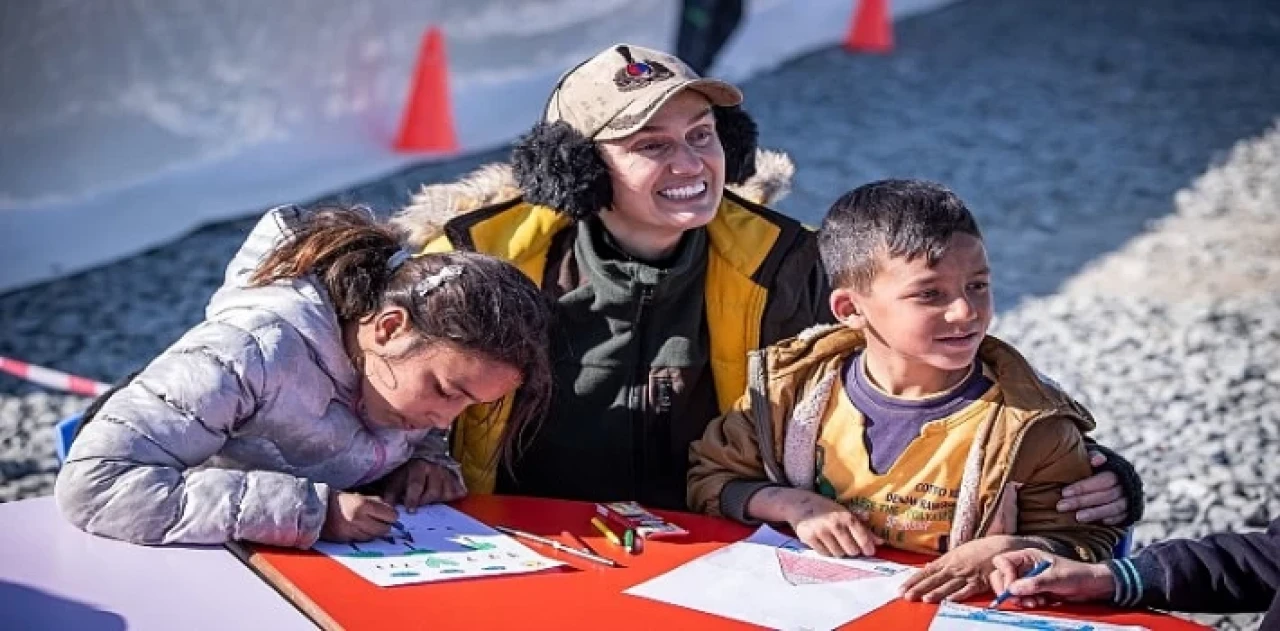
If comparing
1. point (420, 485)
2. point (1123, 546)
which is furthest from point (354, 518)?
point (1123, 546)

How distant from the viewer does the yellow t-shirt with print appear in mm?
2781

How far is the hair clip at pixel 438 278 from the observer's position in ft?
9.04

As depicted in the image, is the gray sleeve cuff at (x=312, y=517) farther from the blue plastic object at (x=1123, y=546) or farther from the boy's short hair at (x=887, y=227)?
the blue plastic object at (x=1123, y=546)

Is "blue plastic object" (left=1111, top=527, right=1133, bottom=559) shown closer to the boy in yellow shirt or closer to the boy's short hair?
the boy in yellow shirt

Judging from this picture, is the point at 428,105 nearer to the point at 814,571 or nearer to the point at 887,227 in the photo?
the point at 887,227

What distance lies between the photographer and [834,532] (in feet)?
9.03

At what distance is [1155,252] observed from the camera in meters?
6.95

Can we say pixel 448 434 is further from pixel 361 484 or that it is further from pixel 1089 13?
pixel 1089 13

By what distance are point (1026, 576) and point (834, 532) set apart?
32 centimetres

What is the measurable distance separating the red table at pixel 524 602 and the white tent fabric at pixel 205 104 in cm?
363

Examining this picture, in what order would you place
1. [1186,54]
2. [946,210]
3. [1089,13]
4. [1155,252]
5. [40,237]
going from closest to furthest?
[946,210], [40,237], [1155,252], [1186,54], [1089,13]

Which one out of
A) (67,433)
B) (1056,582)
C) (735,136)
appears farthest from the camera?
(735,136)

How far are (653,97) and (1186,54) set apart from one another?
8.97m

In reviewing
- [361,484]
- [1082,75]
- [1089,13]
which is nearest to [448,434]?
[361,484]
